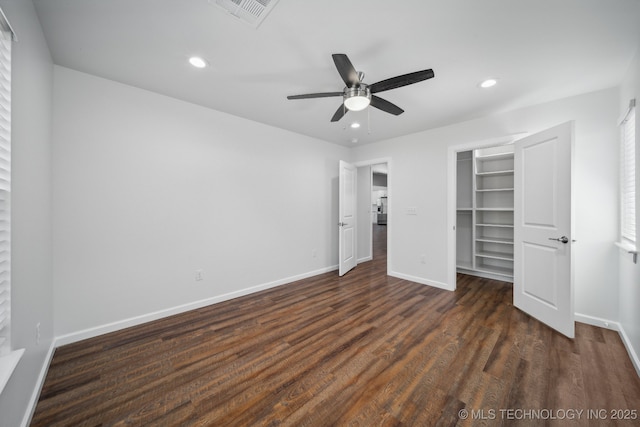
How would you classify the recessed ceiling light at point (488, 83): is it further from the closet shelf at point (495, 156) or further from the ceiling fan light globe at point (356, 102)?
the closet shelf at point (495, 156)

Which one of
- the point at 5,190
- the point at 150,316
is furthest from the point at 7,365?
the point at 150,316

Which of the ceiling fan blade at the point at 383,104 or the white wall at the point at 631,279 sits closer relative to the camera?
the white wall at the point at 631,279

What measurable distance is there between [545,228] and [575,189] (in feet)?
2.00

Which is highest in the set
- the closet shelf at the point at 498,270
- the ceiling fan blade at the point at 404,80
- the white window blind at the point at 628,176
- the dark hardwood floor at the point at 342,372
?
the ceiling fan blade at the point at 404,80

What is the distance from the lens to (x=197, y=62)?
6.59ft

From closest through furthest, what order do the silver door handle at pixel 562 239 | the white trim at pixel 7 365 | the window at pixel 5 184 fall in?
the white trim at pixel 7 365
the window at pixel 5 184
the silver door handle at pixel 562 239

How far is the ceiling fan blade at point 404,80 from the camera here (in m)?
1.63

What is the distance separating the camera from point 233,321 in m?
2.55

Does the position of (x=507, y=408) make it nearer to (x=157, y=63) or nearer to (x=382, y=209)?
(x=157, y=63)

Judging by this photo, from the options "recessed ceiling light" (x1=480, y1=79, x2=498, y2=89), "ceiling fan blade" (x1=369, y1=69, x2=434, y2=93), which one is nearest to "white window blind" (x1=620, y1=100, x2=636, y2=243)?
"recessed ceiling light" (x1=480, y1=79, x2=498, y2=89)

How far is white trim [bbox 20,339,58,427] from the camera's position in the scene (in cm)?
133

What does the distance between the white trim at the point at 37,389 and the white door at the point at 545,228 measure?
4.20m

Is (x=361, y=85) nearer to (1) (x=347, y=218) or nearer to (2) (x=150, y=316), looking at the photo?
(1) (x=347, y=218)

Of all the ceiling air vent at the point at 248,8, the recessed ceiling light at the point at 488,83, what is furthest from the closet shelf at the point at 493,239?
the ceiling air vent at the point at 248,8
